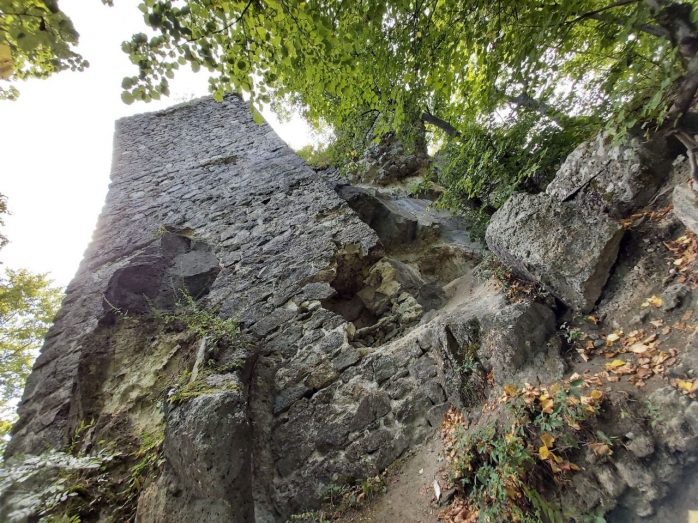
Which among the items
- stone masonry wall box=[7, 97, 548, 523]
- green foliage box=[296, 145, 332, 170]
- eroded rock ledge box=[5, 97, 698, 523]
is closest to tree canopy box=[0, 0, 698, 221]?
eroded rock ledge box=[5, 97, 698, 523]

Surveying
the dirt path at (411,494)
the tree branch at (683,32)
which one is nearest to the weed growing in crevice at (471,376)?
the dirt path at (411,494)

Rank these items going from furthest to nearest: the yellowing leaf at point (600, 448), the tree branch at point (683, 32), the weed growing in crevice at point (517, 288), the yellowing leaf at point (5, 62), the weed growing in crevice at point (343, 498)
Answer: the weed growing in crevice at point (517, 288)
the weed growing in crevice at point (343, 498)
the tree branch at point (683, 32)
the yellowing leaf at point (600, 448)
the yellowing leaf at point (5, 62)

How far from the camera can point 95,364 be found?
340 centimetres

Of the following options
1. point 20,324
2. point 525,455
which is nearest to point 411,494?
point 525,455

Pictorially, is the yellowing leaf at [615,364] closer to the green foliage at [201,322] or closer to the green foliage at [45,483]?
the green foliage at [201,322]

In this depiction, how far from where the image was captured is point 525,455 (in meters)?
1.81

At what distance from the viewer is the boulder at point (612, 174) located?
2.30 m

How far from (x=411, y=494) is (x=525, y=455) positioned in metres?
0.92

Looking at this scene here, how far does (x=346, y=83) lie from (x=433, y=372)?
3.02m

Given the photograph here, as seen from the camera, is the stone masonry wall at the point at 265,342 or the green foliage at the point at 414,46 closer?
the green foliage at the point at 414,46

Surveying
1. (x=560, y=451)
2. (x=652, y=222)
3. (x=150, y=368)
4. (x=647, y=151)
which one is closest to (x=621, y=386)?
(x=560, y=451)

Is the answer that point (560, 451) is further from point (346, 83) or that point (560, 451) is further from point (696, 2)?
point (346, 83)

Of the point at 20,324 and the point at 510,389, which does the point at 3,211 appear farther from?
the point at 510,389

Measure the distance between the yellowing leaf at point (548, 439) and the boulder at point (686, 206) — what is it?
145 cm
